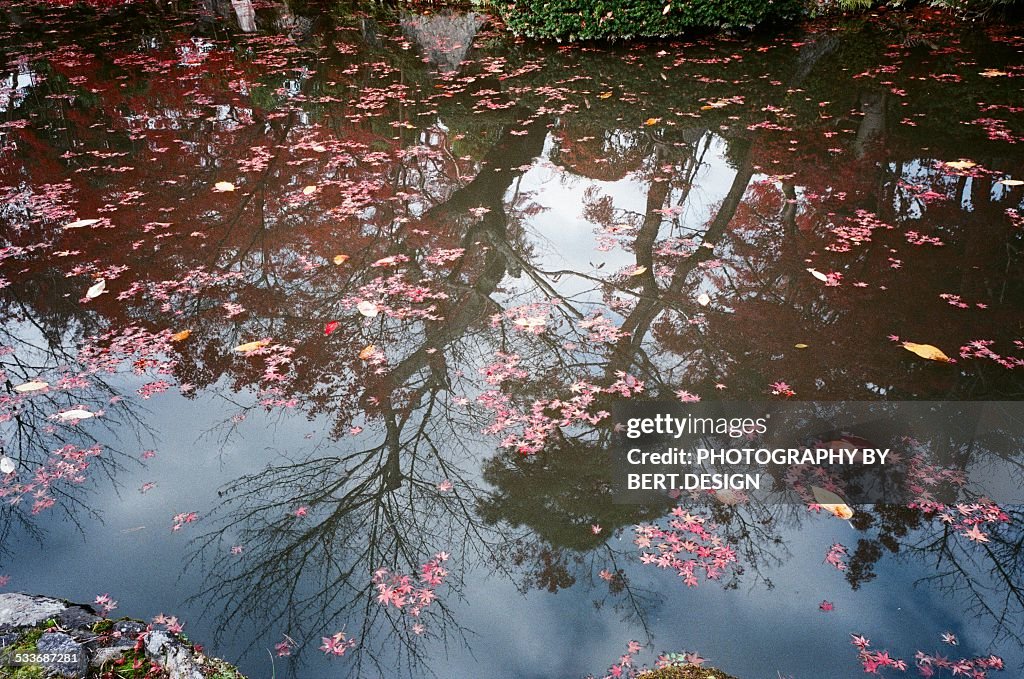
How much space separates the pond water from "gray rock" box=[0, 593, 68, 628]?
174 millimetres

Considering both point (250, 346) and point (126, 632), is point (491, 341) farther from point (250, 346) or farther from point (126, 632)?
point (126, 632)

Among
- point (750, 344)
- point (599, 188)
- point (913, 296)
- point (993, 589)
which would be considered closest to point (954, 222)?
point (913, 296)

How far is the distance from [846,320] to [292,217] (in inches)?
176

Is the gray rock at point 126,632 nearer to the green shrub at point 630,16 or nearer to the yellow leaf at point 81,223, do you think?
the yellow leaf at point 81,223

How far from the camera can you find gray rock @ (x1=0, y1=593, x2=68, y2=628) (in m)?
2.46

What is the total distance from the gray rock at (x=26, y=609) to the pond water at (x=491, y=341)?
6.8 inches

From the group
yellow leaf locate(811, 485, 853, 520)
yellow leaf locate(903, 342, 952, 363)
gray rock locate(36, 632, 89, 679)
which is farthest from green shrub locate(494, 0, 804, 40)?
gray rock locate(36, 632, 89, 679)

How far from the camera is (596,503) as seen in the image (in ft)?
10.1

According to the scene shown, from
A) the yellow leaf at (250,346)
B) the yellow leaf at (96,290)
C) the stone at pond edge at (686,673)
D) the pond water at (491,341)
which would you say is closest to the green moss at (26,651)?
the pond water at (491,341)

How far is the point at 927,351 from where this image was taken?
3.80 m

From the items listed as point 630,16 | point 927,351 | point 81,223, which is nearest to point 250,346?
point 81,223

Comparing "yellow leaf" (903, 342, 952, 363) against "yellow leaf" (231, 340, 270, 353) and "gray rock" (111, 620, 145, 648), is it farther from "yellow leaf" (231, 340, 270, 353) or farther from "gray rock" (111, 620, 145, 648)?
"gray rock" (111, 620, 145, 648)

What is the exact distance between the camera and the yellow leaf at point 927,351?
375 cm

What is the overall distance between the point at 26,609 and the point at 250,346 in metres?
1.98
